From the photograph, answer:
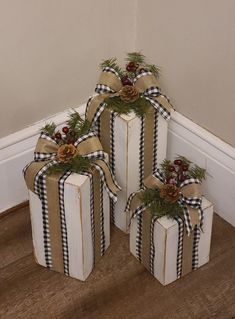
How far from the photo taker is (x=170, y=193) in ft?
4.23

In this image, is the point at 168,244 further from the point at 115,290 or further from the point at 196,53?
the point at 196,53

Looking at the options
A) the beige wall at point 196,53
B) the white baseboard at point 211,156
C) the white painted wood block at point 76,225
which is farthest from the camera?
the white baseboard at point 211,156

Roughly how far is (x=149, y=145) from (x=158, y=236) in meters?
0.21

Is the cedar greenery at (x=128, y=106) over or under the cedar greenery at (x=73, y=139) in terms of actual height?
over

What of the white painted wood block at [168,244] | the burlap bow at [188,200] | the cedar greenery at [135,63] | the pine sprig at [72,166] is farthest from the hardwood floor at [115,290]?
the cedar greenery at [135,63]

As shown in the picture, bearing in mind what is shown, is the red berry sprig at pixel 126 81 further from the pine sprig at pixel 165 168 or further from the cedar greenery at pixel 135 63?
the pine sprig at pixel 165 168

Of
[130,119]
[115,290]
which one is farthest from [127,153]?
[115,290]

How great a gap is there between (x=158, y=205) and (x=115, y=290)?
22 centimetres

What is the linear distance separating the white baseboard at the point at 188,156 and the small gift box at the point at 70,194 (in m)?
0.20

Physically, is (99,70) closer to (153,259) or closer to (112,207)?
(112,207)

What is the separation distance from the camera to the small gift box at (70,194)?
4.15ft

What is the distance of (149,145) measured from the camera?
140 centimetres

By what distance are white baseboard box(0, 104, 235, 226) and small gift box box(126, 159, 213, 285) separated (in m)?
0.13

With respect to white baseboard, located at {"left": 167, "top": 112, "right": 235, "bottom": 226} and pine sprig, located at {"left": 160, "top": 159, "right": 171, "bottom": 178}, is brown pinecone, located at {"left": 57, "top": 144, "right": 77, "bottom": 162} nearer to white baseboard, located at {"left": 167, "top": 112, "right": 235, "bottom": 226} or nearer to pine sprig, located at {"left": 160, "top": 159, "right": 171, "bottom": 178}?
pine sprig, located at {"left": 160, "top": 159, "right": 171, "bottom": 178}
